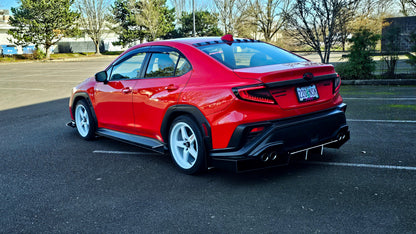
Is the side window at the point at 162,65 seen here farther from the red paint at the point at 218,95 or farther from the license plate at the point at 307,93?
the license plate at the point at 307,93

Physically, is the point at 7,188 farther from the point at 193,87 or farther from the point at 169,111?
the point at 193,87

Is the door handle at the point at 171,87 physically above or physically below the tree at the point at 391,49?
below

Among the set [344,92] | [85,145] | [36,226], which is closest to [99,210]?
[36,226]

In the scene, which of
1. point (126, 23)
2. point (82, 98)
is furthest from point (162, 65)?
point (126, 23)

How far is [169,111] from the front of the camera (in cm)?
463

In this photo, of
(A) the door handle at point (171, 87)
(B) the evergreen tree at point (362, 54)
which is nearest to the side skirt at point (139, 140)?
(A) the door handle at point (171, 87)

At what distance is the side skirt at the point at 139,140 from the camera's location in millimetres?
4891

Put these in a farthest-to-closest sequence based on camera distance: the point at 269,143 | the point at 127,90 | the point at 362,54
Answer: the point at 362,54
the point at 127,90
the point at 269,143

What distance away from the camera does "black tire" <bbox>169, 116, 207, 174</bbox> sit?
4324 mm

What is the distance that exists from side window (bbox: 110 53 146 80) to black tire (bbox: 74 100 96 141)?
92 centimetres

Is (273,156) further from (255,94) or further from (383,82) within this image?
(383,82)

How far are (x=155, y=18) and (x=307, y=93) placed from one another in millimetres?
52649

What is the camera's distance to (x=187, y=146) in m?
4.66

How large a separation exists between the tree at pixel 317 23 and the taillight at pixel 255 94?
11001mm
